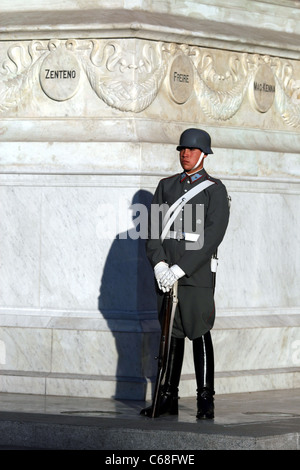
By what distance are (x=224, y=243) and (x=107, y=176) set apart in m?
1.33

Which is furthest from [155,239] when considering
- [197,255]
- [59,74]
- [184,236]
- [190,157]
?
[59,74]

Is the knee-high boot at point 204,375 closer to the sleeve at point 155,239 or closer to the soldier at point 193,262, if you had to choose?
the soldier at point 193,262

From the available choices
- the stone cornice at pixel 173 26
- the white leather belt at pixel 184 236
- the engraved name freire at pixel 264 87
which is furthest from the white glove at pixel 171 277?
the engraved name freire at pixel 264 87

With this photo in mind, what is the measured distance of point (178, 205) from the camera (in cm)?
1106

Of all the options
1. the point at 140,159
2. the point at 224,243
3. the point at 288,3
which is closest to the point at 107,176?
the point at 140,159

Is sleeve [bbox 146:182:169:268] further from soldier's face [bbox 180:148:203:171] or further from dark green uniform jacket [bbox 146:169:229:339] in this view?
soldier's face [bbox 180:148:203:171]

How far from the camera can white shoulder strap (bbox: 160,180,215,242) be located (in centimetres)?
1102

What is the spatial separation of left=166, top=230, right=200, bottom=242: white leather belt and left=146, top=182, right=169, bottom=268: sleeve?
102 millimetres

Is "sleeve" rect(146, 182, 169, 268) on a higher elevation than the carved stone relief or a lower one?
lower

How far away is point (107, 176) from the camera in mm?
12484

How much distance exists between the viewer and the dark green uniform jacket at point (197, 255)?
10.9 meters

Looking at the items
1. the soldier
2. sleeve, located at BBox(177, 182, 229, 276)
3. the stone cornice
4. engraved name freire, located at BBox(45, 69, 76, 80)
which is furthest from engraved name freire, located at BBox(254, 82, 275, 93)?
sleeve, located at BBox(177, 182, 229, 276)

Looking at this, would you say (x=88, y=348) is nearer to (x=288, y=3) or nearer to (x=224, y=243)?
(x=224, y=243)

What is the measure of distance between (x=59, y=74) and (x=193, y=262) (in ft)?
8.87
